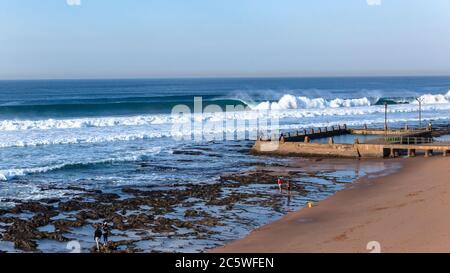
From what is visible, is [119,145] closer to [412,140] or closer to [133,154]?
[133,154]

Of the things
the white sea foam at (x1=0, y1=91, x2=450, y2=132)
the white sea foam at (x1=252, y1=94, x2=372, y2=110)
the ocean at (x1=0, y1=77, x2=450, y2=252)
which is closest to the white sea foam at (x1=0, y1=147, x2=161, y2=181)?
the ocean at (x1=0, y1=77, x2=450, y2=252)

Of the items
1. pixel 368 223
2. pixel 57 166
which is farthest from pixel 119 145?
pixel 368 223

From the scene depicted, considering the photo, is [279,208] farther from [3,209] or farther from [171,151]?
[171,151]

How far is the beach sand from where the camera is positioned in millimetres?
16484

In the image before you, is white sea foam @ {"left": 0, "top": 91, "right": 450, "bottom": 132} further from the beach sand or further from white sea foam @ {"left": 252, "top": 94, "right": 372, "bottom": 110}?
the beach sand

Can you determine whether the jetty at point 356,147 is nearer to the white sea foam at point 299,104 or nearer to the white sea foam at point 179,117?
the white sea foam at point 179,117

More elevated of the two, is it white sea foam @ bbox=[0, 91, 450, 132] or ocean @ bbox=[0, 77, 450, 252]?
white sea foam @ bbox=[0, 91, 450, 132]

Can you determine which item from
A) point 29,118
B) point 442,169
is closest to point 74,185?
point 442,169

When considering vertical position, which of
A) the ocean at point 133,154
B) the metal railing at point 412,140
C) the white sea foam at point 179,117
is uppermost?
the metal railing at point 412,140

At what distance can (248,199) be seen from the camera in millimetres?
23922

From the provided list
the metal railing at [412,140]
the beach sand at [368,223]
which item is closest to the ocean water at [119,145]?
the beach sand at [368,223]

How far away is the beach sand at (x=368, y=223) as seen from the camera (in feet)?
54.1

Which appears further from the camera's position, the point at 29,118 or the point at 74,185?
the point at 29,118
